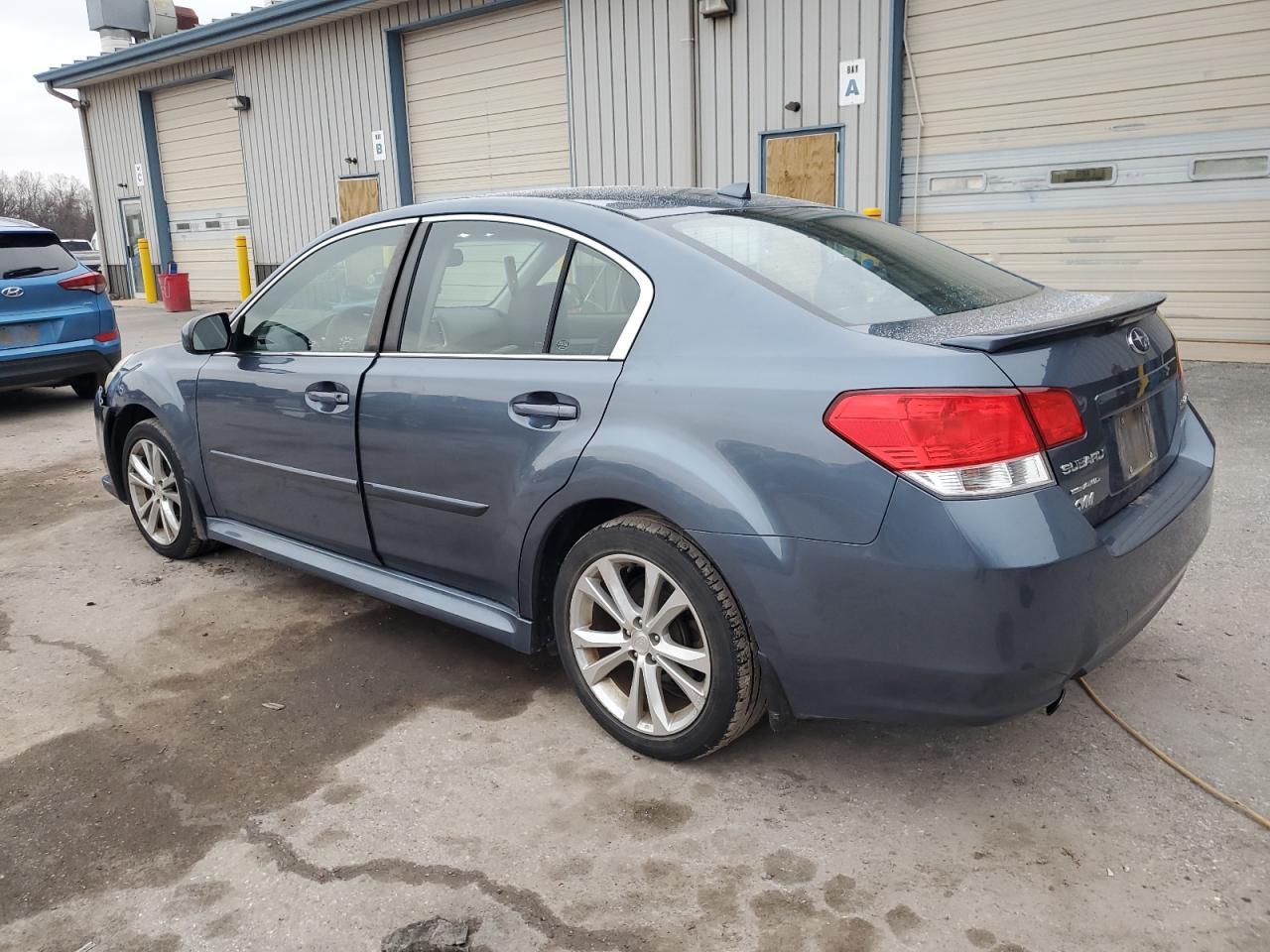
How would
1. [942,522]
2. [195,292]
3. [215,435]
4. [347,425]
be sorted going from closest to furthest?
[942,522] → [347,425] → [215,435] → [195,292]

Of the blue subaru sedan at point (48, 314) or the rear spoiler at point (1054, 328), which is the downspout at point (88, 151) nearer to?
the blue subaru sedan at point (48, 314)

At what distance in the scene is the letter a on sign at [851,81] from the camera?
10.2 meters

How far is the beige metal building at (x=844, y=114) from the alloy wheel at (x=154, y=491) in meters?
7.70

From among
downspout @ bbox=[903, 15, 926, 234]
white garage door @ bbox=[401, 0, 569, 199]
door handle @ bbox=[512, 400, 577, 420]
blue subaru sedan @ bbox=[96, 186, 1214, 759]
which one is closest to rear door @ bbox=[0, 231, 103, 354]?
blue subaru sedan @ bbox=[96, 186, 1214, 759]

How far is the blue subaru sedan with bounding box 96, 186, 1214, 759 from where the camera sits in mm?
2277

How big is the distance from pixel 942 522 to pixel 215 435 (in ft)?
10.1

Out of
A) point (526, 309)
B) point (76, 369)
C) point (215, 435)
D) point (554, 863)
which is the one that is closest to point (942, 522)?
point (554, 863)

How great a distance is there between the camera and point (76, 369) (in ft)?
28.8

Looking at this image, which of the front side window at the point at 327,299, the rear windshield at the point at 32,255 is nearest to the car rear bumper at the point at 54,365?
the rear windshield at the point at 32,255

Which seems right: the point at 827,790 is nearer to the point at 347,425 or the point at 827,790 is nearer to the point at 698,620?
the point at 698,620

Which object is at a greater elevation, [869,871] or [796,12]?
[796,12]

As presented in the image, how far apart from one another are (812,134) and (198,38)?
1137 centimetres

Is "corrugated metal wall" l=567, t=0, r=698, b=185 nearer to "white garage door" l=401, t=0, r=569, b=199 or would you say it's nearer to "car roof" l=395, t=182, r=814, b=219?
"white garage door" l=401, t=0, r=569, b=199

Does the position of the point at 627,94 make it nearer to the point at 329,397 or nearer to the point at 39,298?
the point at 39,298
